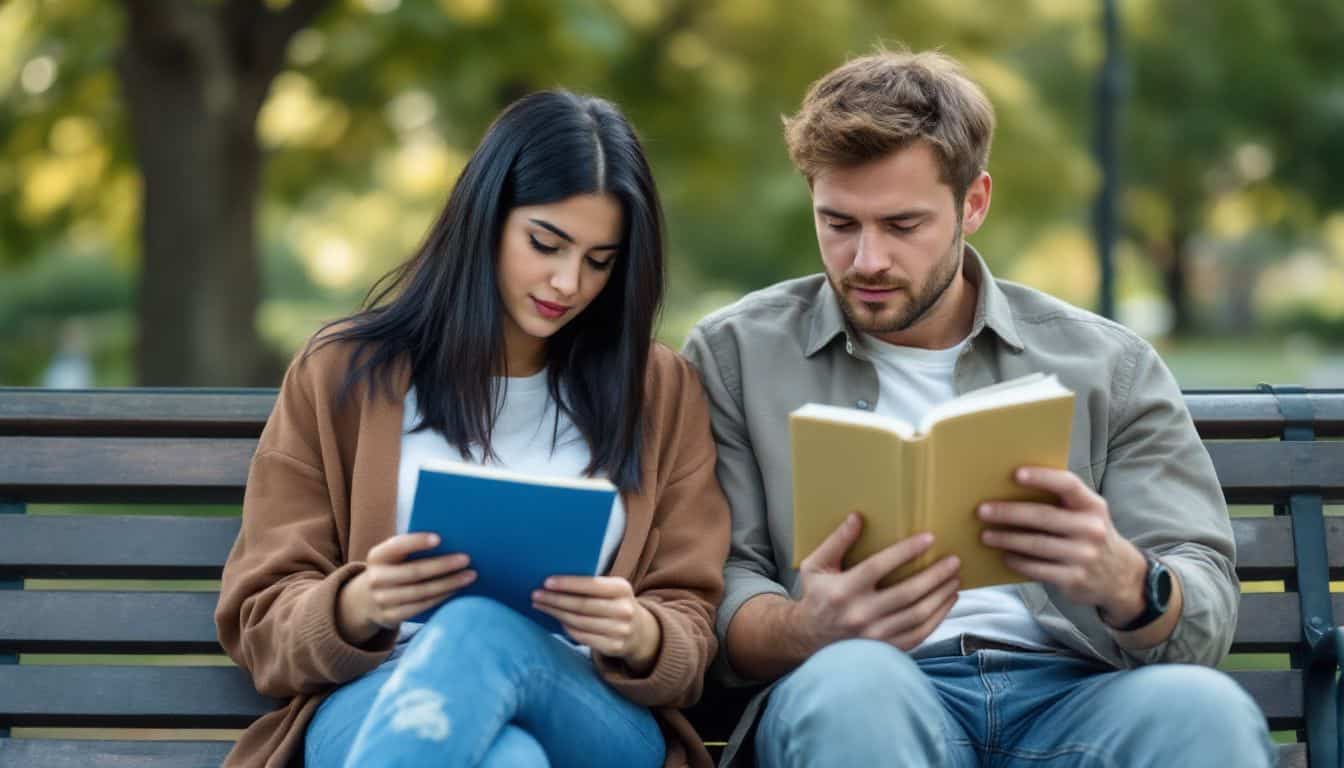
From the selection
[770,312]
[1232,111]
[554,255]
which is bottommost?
[770,312]

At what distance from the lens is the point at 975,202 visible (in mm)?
3344

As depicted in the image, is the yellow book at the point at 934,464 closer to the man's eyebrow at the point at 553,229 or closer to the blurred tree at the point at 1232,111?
the man's eyebrow at the point at 553,229

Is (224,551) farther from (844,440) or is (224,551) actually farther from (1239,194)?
(1239,194)

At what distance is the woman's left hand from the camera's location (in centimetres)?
264

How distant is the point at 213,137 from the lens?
10.2 meters

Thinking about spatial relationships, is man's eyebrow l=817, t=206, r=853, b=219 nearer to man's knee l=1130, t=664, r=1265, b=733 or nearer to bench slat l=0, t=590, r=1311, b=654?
man's knee l=1130, t=664, r=1265, b=733

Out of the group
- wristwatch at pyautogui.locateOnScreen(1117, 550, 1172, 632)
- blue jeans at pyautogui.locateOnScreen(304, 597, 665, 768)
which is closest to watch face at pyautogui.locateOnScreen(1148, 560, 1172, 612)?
wristwatch at pyautogui.locateOnScreen(1117, 550, 1172, 632)

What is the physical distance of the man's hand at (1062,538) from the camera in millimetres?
2605

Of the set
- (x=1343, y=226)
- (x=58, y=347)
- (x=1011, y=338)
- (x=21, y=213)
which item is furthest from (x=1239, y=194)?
(x=1011, y=338)

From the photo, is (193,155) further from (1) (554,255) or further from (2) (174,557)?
(1) (554,255)

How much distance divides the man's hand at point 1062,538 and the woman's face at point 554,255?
0.91m

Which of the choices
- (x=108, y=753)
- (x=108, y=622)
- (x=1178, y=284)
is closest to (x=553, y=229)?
(x=108, y=622)

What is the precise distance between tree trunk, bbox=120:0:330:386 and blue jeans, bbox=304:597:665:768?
7.66 metres

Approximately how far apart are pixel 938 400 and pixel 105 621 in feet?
5.57
